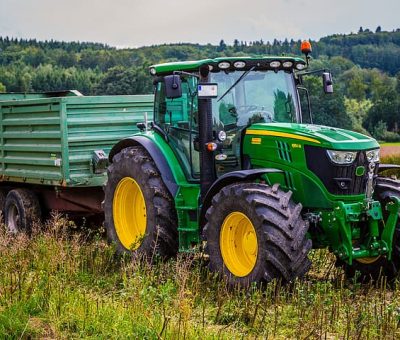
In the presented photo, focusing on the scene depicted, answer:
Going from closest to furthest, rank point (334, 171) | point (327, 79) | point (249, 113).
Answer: point (334, 171) < point (249, 113) < point (327, 79)

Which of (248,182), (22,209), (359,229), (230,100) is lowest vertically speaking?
(22,209)

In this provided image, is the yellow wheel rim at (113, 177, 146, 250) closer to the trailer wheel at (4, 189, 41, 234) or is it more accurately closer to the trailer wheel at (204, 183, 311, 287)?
A: the trailer wheel at (204, 183, 311, 287)

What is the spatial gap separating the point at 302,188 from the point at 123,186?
2.56 metres

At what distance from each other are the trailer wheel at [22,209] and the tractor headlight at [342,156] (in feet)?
17.7

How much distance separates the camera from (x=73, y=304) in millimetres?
6355

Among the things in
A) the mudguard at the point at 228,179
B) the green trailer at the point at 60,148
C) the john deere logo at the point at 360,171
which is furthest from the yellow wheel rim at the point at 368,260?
the green trailer at the point at 60,148

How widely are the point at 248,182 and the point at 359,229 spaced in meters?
1.20

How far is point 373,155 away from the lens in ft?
24.2

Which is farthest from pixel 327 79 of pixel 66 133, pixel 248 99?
pixel 66 133

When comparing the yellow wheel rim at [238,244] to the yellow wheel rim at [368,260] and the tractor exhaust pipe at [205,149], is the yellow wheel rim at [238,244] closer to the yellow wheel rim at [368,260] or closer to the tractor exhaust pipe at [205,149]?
the tractor exhaust pipe at [205,149]

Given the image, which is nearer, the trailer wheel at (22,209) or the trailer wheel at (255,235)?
the trailer wheel at (255,235)

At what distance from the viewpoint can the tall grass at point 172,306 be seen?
5680 mm

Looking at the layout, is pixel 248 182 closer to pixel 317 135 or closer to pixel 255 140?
pixel 255 140

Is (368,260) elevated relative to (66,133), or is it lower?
lower
